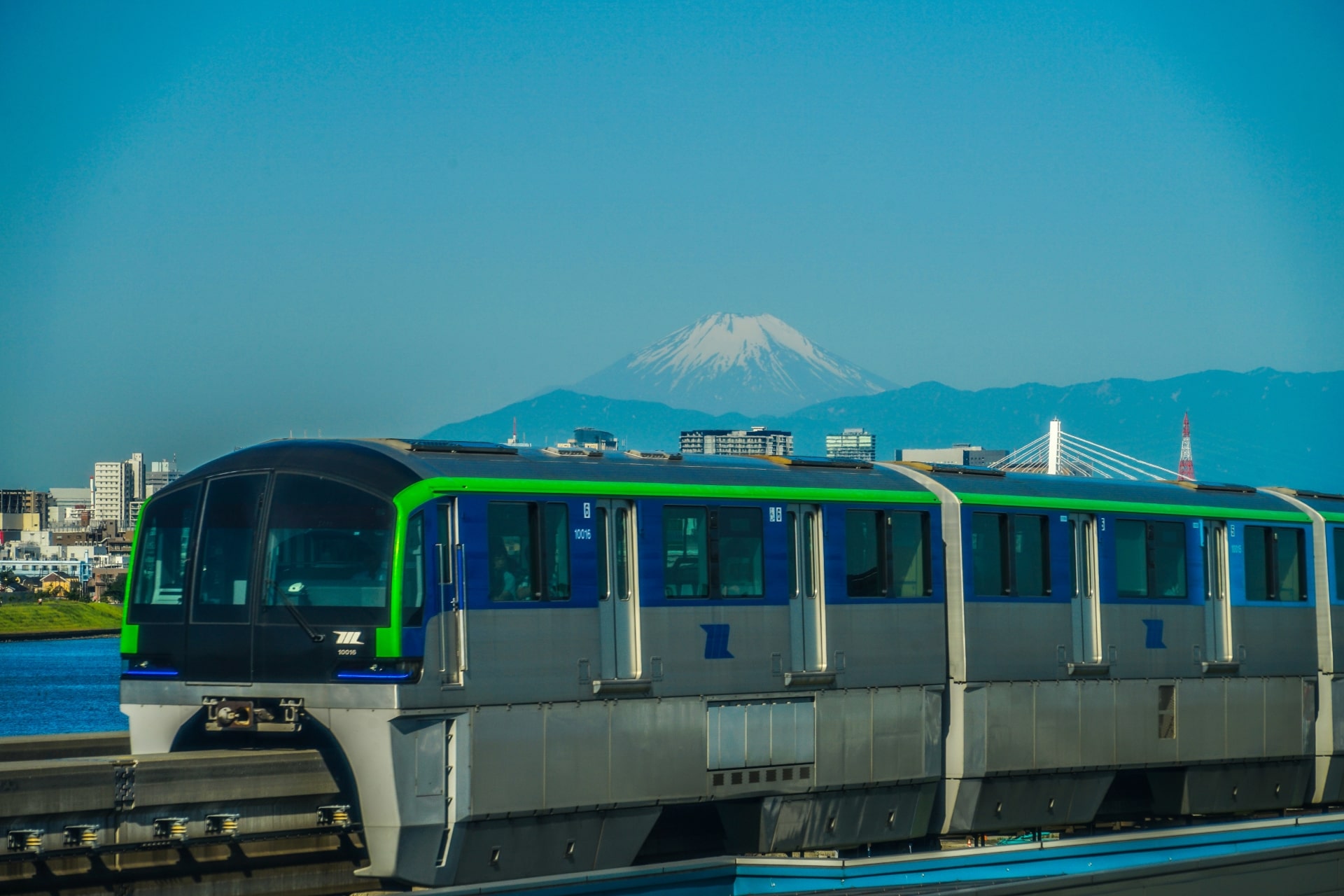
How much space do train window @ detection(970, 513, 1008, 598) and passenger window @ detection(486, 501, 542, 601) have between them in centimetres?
645

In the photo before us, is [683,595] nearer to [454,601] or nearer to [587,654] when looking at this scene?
[587,654]

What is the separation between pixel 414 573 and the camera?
14.6 metres

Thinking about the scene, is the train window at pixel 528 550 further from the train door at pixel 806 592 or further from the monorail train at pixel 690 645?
the train door at pixel 806 592

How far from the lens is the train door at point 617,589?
16.1 meters

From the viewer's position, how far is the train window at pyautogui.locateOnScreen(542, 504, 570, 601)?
15.6m

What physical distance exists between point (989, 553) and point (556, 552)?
6.60 metres

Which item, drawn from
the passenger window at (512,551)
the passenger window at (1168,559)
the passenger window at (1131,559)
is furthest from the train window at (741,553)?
the passenger window at (1168,559)

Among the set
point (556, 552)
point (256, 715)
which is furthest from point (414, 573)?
point (256, 715)

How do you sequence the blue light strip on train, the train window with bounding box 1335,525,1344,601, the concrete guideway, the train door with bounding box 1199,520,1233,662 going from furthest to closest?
the train window with bounding box 1335,525,1344,601 < the train door with bounding box 1199,520,1233,662 < the blue light strip on train < the concrete guideway

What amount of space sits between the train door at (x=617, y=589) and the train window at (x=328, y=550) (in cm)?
214

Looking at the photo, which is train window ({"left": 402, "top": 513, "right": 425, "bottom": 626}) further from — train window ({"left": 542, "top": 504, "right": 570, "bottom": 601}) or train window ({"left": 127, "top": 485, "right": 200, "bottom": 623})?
train window ({"left": 127, "top": 485, "right": 200, "bottom": 623})

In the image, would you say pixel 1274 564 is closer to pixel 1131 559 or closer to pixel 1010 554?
pixel 1131 559

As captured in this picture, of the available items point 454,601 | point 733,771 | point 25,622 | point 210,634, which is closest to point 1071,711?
point 733,771

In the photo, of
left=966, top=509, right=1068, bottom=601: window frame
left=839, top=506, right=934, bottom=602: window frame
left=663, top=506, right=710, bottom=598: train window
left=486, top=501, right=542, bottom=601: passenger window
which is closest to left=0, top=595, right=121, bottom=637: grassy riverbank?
left=966, top=509, right=1068, bottom=601: window frame
